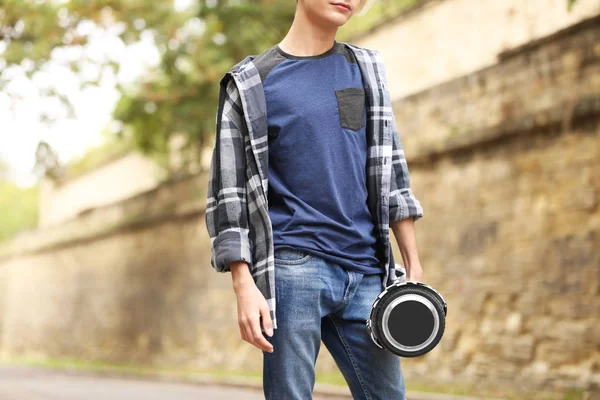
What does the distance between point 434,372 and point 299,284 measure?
848 cm

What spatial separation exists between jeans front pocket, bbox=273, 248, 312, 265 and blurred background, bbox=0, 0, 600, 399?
21.3ft

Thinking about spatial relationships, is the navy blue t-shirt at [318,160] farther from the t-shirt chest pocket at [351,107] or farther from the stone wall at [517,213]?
the stone wall at [517,213]

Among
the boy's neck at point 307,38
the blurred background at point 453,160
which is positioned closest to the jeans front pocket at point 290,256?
the boy's neck at point 307,38

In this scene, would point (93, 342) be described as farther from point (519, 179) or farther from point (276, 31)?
point (519, 179)

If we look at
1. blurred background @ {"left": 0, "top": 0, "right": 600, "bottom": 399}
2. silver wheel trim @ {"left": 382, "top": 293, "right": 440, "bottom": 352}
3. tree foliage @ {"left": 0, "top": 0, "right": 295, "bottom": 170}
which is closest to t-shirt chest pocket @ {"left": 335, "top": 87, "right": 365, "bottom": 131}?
silver wheel trim @ {"left": 382, "top": 293, "right": 440, "bottom": 352}

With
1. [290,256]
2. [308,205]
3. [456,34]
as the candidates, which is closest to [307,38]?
[308,205]

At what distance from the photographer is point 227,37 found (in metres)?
16.4

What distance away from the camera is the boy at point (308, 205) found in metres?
2.43

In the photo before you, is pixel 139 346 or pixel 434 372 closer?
pixel 434 372

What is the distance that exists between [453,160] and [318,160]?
8.58 meters

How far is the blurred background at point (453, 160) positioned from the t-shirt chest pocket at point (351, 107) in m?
6.39

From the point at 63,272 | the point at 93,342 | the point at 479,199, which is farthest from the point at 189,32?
the point at 63,272

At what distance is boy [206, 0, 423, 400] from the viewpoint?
2434 millimetres

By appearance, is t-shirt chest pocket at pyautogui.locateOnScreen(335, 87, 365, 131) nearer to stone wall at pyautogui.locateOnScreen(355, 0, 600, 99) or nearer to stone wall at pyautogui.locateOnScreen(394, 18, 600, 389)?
stone wall at pyautogui.locateOnScreen(394, 18, 600, 389)
